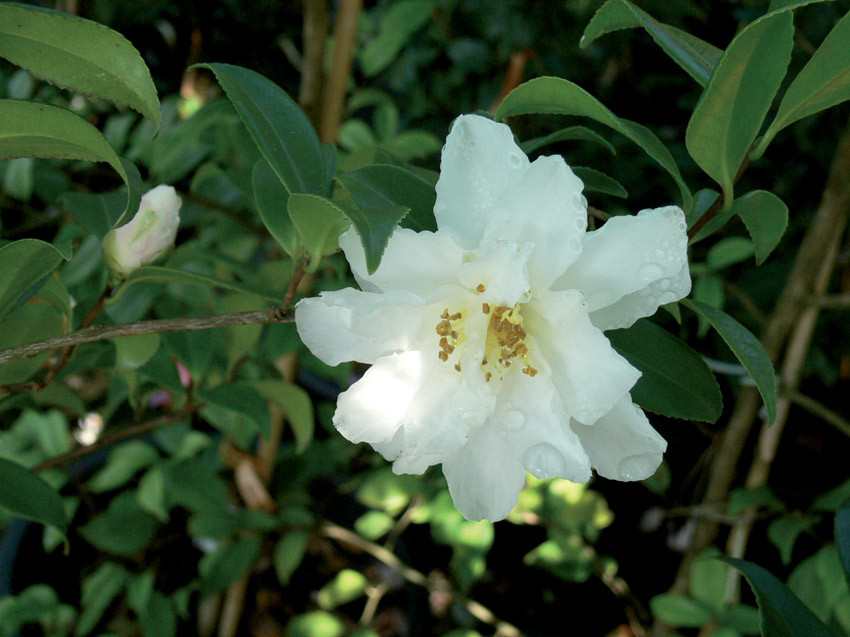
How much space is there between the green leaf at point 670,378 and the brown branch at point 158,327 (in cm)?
23

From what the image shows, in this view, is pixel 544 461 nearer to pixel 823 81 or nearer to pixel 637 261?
pixel 637 261

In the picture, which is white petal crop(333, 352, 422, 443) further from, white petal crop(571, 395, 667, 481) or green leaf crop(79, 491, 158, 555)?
green leaf crop(79, 491, 158, 555)

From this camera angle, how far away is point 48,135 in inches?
16.3

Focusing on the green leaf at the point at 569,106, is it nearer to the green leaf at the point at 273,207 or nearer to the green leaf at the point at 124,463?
the green leaf at the point at 273,207

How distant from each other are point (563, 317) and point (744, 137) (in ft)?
0.49

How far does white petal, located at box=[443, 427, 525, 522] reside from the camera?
44cm

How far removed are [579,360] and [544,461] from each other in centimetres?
6

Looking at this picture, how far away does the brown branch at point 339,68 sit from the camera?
43.4 inches

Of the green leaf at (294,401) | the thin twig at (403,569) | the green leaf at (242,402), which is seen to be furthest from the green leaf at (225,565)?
the green leaf at (242,402)

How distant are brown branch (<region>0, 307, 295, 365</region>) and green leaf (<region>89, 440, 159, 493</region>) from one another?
822 millimetres

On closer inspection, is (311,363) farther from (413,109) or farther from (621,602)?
(621,602)

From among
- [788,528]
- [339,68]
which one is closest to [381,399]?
[788,528]

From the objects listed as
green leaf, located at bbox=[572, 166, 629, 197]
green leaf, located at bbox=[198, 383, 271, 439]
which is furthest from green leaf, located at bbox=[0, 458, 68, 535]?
green leaf, located at bbox=[572, 166, 629, 197]

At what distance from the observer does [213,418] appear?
1.05 meters
